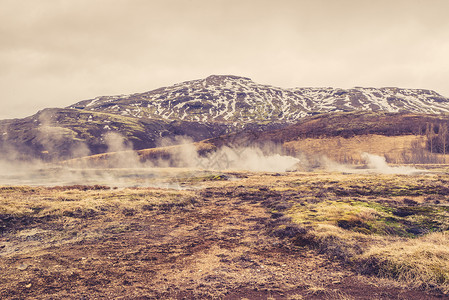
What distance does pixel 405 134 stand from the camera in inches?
3349

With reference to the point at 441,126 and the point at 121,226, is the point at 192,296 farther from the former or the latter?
the point at 441,126

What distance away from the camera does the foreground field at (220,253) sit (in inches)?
336

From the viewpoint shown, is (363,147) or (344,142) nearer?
(363,147)

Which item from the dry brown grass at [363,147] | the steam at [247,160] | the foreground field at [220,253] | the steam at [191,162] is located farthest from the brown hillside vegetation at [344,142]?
the foreground field at [220,253]

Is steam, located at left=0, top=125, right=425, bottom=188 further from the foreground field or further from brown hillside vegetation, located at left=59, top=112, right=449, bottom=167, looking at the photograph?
the foreground field

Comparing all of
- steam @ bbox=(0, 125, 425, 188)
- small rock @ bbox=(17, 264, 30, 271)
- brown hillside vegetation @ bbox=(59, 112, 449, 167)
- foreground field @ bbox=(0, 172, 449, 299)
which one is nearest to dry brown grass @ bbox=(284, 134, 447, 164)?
brown hillside vegetation @ bbox=(59, 112, 449, 167)

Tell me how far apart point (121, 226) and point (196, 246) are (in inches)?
282

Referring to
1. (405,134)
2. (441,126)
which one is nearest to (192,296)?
(405,134)

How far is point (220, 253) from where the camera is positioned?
1242cm

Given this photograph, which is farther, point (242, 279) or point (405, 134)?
point (405, 134)

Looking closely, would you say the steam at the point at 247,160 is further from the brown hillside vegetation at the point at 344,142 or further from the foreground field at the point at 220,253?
the foreground field at the point at 220,253

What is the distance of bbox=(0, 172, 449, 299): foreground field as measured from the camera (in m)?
8.54

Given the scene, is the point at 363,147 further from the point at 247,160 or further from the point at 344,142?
the point at 247,160

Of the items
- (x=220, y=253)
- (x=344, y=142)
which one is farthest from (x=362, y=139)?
(x=220, y=253)
